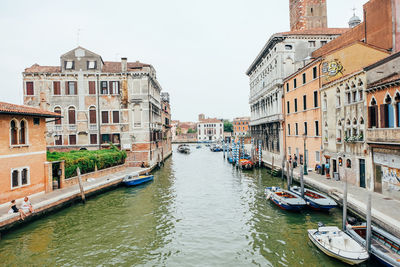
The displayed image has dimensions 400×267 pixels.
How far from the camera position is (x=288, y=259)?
9562 mm

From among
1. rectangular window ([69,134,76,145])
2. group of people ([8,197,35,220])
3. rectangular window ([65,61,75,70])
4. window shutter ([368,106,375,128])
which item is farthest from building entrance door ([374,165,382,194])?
rectangular window ([65,61,75,70])

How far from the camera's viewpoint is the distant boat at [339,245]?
8.45m

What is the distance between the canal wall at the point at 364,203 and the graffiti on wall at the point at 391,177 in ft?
2.02

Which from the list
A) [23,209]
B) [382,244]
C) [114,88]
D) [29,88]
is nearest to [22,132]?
[23,209]

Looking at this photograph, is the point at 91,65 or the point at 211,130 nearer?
the point at 91,65

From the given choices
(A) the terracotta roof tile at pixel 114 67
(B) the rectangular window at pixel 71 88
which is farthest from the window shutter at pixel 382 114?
(B) the rectangular window at pixel 71 88

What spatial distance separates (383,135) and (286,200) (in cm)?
550

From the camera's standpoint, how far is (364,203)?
12547mm

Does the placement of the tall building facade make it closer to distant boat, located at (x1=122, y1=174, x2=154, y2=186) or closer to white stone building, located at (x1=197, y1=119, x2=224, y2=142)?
distant boat, located at (x1=122, y1=174, x2=154, y2=186)

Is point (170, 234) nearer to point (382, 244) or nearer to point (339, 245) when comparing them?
point (339, 245)

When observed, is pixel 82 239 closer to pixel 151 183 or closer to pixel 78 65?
pixel 151 183

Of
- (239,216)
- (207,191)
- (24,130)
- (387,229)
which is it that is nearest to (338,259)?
(387,229)

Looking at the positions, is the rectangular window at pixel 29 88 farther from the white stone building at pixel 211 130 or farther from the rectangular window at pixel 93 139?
the white stone building at pixel 211 130

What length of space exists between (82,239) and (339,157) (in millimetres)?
15540
